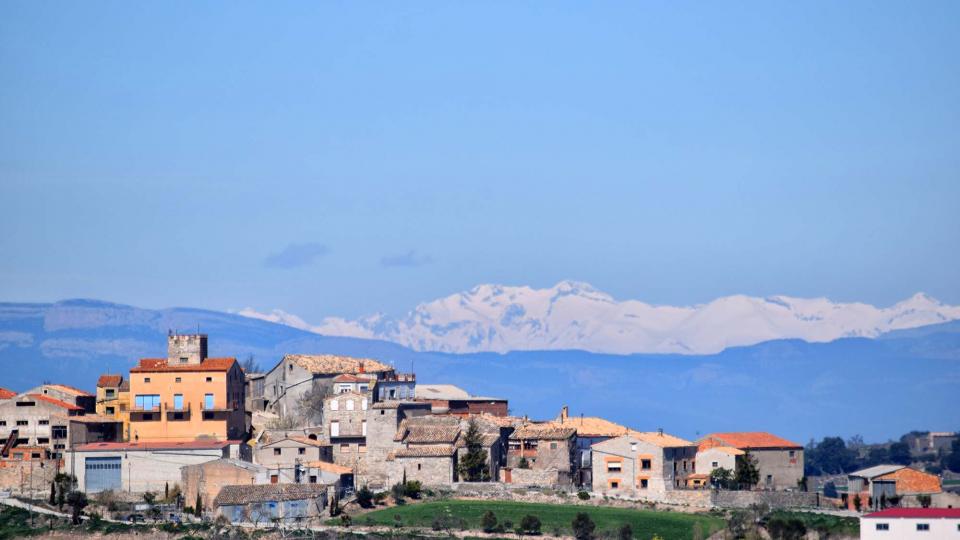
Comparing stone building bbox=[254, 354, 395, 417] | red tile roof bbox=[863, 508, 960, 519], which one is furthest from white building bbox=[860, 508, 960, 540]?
stone building bbox=[254, 354, 395, 417]

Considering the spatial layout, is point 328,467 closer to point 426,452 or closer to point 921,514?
point 426,452

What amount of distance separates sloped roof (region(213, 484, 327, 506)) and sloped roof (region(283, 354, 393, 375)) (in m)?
16.5

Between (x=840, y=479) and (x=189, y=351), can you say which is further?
(x=840, y=479)

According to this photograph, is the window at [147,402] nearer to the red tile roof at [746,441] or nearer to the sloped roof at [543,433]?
the sloped roof at [543,433]

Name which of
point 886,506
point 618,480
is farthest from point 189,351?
point 886,506

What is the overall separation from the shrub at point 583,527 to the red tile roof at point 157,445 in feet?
58.9

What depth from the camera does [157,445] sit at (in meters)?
83.6

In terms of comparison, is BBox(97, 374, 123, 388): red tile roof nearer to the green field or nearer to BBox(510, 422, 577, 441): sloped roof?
the green field

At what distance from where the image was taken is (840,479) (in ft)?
446

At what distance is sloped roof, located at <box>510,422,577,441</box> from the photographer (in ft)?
286

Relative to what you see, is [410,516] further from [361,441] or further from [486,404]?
[486,404]

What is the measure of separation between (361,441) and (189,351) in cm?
1006

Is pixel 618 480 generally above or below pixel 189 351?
below

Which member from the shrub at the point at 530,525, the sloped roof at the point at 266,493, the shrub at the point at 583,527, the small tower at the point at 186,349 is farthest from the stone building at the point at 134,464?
the shrub at the point at 583,527
